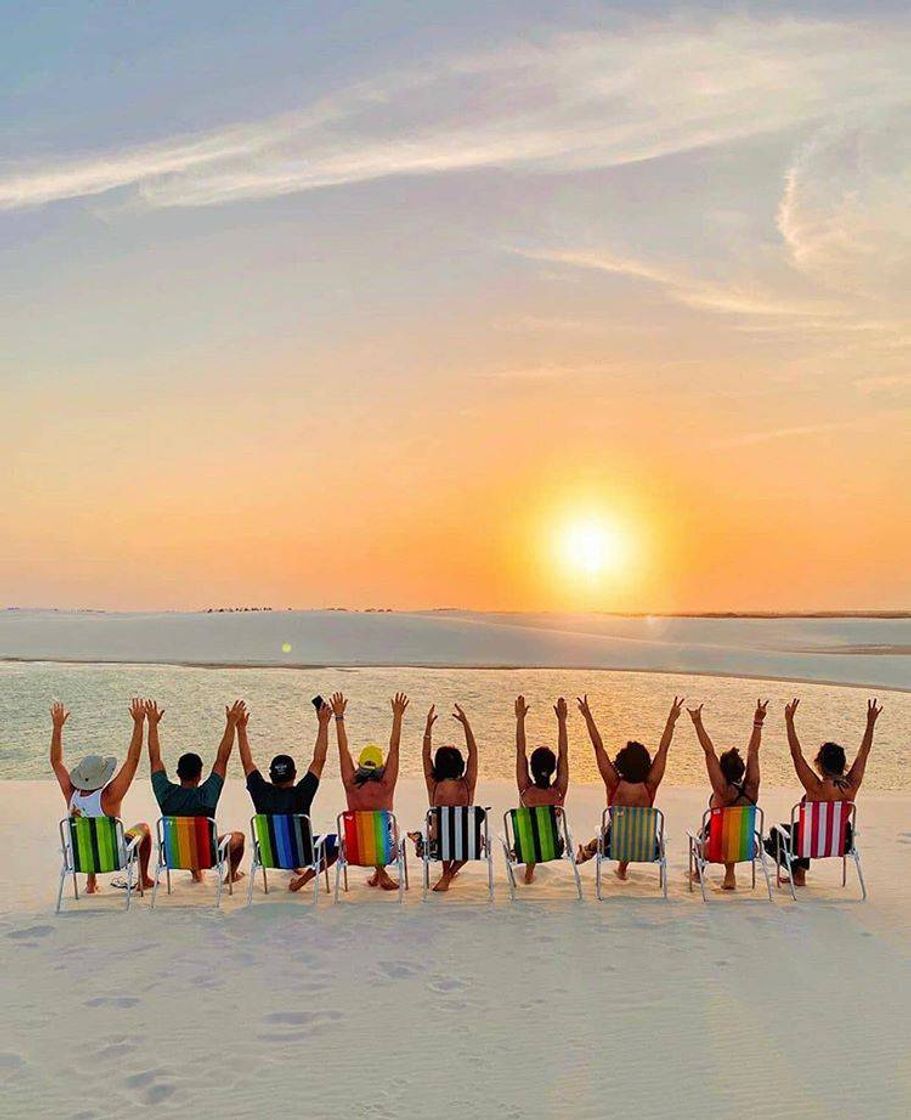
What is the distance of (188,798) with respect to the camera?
884 centimetres

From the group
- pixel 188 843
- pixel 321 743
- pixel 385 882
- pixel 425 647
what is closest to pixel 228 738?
pixel 321 743

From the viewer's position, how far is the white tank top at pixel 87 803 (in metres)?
9.02

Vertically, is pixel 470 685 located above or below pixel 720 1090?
above

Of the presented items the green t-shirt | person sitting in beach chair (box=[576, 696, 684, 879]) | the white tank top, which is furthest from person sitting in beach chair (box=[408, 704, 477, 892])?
the white tank top

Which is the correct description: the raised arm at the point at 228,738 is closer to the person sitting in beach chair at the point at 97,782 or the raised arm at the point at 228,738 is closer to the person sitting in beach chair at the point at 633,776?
the person sitting in beach chair at the point at 97,782

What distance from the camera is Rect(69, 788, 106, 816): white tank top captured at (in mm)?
9023

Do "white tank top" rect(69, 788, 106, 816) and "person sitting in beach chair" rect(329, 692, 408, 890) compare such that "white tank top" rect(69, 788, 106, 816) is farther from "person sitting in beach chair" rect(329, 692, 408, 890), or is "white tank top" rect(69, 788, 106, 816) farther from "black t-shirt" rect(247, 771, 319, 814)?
"person sitting in beach chair" rect(329, 692, 408, 890)

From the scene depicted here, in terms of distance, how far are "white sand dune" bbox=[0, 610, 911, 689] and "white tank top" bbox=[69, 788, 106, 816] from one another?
98.6ft

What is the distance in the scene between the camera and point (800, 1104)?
17.6 ft

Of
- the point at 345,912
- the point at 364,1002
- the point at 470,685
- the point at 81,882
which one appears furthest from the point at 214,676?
the point at 364,1002

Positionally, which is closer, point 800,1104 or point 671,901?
point 800,1104

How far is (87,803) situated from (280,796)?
156 cm

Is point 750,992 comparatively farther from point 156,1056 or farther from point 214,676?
point 214,676

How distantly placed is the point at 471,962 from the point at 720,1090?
7.11 ft
